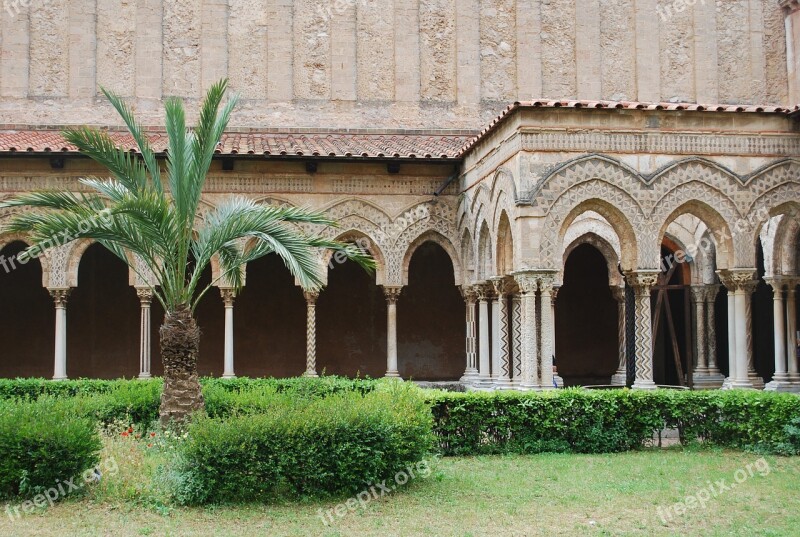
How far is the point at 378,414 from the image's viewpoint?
32.4 ft

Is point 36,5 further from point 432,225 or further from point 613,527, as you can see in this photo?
point 613,527

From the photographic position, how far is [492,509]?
30.2 feet

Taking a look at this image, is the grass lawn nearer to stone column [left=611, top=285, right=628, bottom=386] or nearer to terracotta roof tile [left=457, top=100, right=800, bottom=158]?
terracotta roof tile [left=457, top=100, right=800, bottom=158]

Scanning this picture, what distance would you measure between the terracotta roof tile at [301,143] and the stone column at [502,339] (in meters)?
3.17

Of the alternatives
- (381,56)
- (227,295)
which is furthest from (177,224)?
(381,56)

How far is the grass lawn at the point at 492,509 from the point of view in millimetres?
8508

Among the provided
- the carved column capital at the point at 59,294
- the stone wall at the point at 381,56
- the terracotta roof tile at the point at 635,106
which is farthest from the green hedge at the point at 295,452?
the stone wall at the point at 381,56

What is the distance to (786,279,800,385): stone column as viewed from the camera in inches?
679

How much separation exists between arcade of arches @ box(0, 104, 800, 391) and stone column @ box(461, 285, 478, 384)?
5 cm

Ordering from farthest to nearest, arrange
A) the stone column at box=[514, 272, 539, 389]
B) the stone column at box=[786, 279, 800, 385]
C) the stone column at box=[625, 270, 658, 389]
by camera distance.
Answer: the stone column at box=[786, 279, 800, 385] → the stone column at box=[625, 270, 658, 389] → the stone column at box=[514, 272, 539, 389]

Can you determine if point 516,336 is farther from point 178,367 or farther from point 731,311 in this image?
point 178,367

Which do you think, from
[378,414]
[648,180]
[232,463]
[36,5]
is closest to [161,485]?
[232,463]

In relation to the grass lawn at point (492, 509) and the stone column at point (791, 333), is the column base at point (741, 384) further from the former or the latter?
the grass lawn at point (492, 509)

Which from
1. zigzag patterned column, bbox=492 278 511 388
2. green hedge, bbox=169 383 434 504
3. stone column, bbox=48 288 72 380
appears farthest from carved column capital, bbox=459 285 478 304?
green hedge, bbox=169 383 434 504
